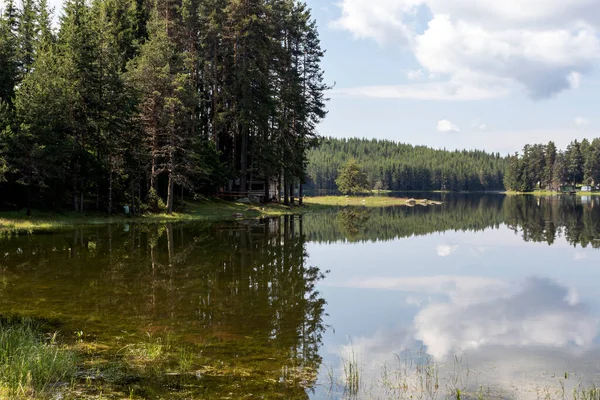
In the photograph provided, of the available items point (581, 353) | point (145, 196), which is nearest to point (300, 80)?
point (145, 196)

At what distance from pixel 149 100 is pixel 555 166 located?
15829 cm

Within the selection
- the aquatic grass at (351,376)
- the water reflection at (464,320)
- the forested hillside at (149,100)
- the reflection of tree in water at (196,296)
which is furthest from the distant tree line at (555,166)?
the aquatic grass at (351,376)

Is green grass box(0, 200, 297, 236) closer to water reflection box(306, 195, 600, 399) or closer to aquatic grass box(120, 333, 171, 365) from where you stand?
water reflection box(306, 195, 600, 399)

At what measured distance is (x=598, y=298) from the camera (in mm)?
15203

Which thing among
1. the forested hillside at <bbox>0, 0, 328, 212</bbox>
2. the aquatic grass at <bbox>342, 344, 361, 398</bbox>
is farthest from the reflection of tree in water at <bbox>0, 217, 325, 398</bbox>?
the forested hillside at <bbox>0, 0, 328, 212</bbox>

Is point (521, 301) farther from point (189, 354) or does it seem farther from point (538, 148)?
point (538, 148)

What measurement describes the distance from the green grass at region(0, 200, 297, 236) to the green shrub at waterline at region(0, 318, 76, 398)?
24.9 meters

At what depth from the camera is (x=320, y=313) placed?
1276cm

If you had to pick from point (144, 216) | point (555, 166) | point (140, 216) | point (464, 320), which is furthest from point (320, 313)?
point (555, 166)

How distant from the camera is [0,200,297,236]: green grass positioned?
32.6m

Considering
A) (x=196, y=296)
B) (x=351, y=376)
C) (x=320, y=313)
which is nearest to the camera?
(x=351, y=376)

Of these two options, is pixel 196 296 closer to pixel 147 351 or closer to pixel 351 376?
pixel 147 351

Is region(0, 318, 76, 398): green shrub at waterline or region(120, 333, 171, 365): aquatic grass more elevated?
region(0, 318, 76, 398): green shrub at waterline

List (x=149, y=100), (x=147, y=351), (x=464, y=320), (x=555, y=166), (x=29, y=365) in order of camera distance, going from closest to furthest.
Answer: (x=29, y=365) → (x=147, y=351) → (x=464, y=320) → (x=149, y=100) → (x=555, y=166)
